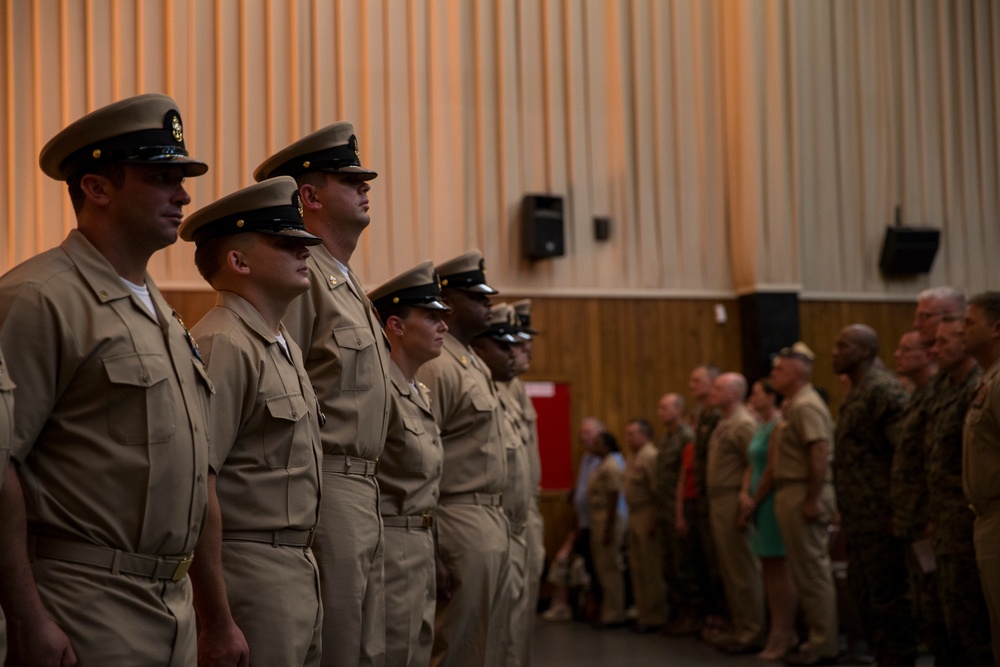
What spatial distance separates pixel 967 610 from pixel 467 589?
194 cm

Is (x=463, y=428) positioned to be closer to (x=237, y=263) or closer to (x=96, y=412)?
(x=237, y=263)

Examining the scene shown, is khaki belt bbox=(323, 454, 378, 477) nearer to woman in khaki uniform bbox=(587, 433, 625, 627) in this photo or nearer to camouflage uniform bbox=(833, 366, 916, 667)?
camouflage uniform bbox=(833, 366, 916, 667)

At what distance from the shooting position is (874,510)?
18.4ft

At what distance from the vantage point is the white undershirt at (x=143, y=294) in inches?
87.9

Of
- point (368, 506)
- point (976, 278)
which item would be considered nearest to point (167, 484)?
point (368, 506)

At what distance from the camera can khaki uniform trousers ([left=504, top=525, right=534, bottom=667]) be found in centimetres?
466

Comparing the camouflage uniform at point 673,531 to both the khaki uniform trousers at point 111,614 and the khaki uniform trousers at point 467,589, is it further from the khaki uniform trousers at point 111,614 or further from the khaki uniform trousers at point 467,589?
the khaki uniform trousers at point 111,614

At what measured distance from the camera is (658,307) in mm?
10203

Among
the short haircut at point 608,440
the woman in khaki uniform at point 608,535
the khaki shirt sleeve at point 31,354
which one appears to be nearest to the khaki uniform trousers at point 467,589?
the khaki shirt sleeve at point 31,354

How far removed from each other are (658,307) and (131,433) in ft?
27.4

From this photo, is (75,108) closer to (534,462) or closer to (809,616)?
(534,462)

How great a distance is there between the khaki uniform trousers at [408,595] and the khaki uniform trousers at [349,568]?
27 centimetres

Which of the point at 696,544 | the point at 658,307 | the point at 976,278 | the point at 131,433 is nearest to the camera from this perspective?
the point at 131,433

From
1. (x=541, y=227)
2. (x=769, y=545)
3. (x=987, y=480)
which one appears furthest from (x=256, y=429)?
(x=541, y=227)
